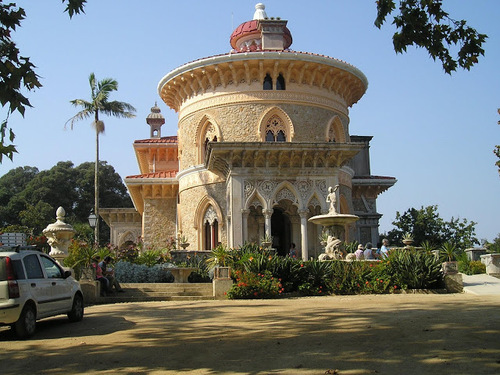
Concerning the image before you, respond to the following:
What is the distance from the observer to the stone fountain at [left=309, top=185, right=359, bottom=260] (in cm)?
1802

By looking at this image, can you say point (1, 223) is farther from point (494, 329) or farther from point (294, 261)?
point (494, 329)

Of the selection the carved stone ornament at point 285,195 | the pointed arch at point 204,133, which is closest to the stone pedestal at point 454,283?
the carved stone ornament at point 285,195

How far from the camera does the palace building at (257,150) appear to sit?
22.7m

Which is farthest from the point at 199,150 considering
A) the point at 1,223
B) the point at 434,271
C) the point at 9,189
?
the point at 9,189

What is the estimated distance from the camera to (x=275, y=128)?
2581 centimetres

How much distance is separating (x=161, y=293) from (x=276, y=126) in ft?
39.2

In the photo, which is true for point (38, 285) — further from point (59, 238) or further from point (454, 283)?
point (454, 283)

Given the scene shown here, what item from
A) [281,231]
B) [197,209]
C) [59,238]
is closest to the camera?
[59,238]

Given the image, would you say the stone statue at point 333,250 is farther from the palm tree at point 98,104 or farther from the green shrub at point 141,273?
the palm tree at point 98,104

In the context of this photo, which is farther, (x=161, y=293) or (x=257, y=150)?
(x=257, y=150)

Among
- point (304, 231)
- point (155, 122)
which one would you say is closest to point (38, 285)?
point (304, 231)

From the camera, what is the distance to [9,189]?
2667 inches

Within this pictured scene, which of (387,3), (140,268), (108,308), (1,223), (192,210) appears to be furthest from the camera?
(1,223)

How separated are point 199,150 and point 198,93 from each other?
2.70 metres
